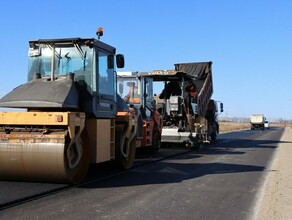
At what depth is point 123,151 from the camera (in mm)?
12102

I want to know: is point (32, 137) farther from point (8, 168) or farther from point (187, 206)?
point (187, 206)

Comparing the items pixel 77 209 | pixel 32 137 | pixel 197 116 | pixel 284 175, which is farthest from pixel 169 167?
pixel 197 116

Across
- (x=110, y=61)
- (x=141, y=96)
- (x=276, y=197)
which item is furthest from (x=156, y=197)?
(x=141, y=96)

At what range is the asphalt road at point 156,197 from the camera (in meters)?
7.16

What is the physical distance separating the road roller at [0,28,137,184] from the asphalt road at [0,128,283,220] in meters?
0.54

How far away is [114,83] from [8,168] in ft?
11.1

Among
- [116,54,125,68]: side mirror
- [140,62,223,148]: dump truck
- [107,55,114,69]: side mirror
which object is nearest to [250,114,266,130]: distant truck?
[140,62,223,148]: dump truck

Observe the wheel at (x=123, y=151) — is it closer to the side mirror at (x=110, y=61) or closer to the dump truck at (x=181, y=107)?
the side mirror at (x=110, y=61)

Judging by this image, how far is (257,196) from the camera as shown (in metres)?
9.09

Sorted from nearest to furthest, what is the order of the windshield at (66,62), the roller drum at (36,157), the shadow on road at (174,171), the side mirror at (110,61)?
the roller drum at (36,157) < the windshield at (66,62) < the shadow on road at (174,171) < the side mirror at (110,61)

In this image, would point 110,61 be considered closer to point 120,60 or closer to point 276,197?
point 120,60

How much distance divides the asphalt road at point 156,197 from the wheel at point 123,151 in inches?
10.8

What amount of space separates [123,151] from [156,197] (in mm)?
3618

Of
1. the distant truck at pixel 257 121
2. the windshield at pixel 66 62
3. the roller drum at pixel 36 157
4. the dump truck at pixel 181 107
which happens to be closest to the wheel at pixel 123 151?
the windshield at pixel 66 62
